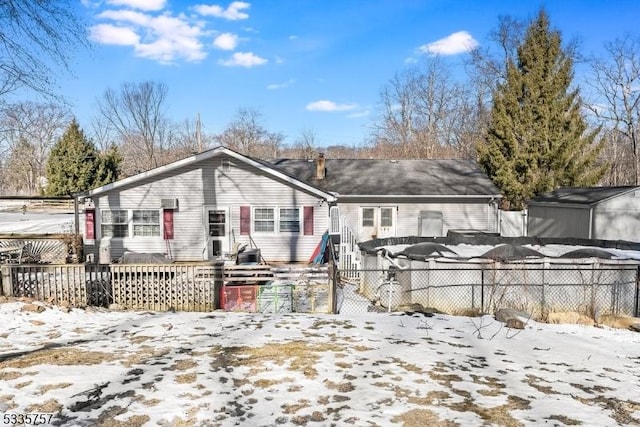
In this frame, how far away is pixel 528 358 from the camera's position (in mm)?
6156

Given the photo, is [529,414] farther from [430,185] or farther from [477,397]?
[430,185]

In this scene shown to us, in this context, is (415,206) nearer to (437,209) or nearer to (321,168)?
(437,209)

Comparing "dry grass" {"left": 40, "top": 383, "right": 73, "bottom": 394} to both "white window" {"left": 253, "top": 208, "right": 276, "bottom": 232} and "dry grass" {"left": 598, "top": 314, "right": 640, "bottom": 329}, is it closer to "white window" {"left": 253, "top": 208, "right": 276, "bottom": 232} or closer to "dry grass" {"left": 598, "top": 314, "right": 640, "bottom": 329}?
"dry grass" {"left": 598, "top": 314, "right": 640, "bottom": 329}

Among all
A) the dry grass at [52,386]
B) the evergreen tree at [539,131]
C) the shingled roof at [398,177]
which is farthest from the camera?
the evergreen tree at [539,131]

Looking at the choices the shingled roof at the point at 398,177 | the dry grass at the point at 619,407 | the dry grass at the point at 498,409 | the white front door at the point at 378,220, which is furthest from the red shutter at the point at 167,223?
the dry grass at the point at 619,407

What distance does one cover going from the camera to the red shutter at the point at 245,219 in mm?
15656

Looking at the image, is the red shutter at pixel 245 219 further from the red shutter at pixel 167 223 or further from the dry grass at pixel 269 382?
the dry grass at pixel 269 382

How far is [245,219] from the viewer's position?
15.7 metres

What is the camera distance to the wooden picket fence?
881 cm

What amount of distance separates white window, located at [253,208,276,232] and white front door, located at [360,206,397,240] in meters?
5.07

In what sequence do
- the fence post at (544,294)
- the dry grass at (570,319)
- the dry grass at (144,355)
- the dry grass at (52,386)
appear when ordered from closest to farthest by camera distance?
the dry grass at (52,386) → the dry grass at (144,355) → the dry grass at (570,319) → the fence post at (544,294)

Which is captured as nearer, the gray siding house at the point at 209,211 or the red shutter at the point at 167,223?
the gray siding house at the point at 209,211

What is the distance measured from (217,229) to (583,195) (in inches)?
586

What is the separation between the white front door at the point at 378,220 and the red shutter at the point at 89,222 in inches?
434
